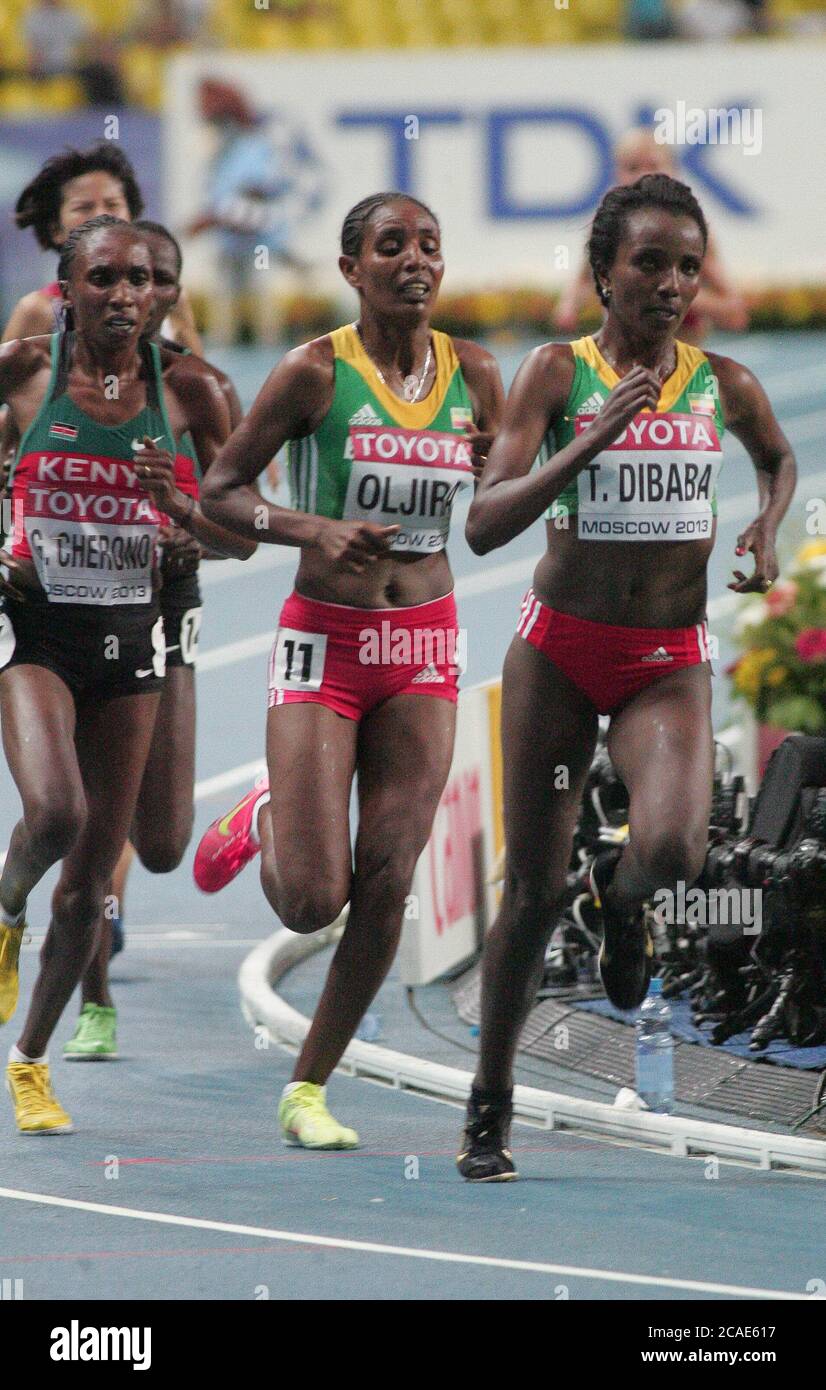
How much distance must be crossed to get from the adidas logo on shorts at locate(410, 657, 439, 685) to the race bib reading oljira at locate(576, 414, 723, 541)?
1.75 ft

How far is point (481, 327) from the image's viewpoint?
24188 mm

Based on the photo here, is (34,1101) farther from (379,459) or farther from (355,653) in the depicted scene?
(379,459)

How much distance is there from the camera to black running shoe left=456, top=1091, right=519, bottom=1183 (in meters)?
5.53

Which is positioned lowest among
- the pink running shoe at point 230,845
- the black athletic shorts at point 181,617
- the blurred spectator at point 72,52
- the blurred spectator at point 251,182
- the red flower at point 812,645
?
the pink running shoe at point 230,845

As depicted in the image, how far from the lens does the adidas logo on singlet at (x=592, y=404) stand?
5246mm

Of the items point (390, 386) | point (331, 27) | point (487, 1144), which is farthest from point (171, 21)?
point (487, 1144)

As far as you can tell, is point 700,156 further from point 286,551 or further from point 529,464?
point 529,464

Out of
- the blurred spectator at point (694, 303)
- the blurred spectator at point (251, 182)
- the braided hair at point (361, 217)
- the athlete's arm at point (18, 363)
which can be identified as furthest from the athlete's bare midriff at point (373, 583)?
the blurred spectator at point (251, 182)

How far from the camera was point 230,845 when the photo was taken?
648cm

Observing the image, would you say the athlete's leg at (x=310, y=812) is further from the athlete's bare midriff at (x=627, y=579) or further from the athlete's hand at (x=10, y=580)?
the athlete's hand at (x=10, y=580)

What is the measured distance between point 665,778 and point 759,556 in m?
0.61

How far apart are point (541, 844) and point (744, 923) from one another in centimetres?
148

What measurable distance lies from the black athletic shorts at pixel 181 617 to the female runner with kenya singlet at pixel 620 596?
5.57 ft

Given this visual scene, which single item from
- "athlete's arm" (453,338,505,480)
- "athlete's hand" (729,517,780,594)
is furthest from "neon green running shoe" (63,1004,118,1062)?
"athlete's hand" (729,517,780,594)
